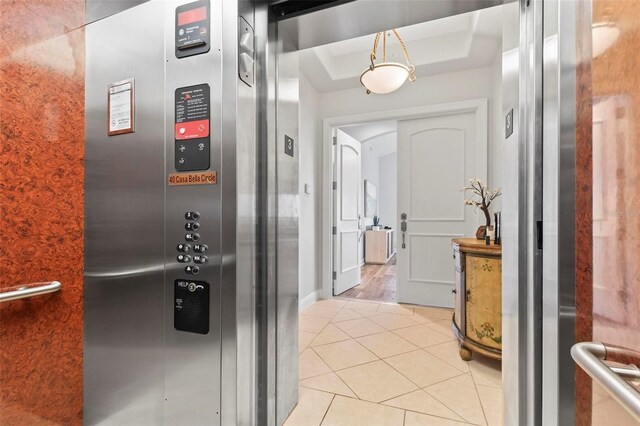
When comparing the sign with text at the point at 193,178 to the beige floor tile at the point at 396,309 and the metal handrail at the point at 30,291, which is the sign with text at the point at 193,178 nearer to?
the metal handrail at the point at 30,291

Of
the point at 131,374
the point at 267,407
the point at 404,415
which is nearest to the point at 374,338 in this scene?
the point at 404,415

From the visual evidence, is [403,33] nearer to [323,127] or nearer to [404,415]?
[323,127]

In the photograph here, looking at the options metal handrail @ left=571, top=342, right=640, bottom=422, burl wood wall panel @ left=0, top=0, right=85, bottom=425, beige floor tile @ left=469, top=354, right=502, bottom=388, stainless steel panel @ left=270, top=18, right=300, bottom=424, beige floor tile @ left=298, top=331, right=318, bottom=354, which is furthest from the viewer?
beige floor tile @ left=298, top=331, right=318, bottom=354

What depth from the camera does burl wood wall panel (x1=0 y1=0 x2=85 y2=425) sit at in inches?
43.6

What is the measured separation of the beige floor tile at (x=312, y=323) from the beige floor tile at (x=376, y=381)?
754 millimetres

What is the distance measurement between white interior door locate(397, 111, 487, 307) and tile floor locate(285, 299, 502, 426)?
22.1 inches

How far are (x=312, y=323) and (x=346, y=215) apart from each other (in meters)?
1.63

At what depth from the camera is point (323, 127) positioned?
3.74 metres

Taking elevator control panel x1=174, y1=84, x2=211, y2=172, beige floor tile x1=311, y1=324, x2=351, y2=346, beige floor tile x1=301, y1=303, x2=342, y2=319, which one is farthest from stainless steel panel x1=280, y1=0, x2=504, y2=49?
beige floor tile x1=301, y1=303, x2=342, y2=319

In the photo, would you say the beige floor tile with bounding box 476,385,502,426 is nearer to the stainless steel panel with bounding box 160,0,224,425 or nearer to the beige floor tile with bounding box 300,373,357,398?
the beige floor tile with bounding box 300,373,357,398

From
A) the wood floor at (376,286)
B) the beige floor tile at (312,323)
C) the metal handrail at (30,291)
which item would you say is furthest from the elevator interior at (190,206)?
the wood floor at (376,286)

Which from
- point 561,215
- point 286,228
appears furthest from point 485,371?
point 286,228

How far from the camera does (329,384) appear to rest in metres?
1.81

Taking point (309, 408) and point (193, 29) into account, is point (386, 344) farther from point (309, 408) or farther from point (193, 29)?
point (193, 29)
